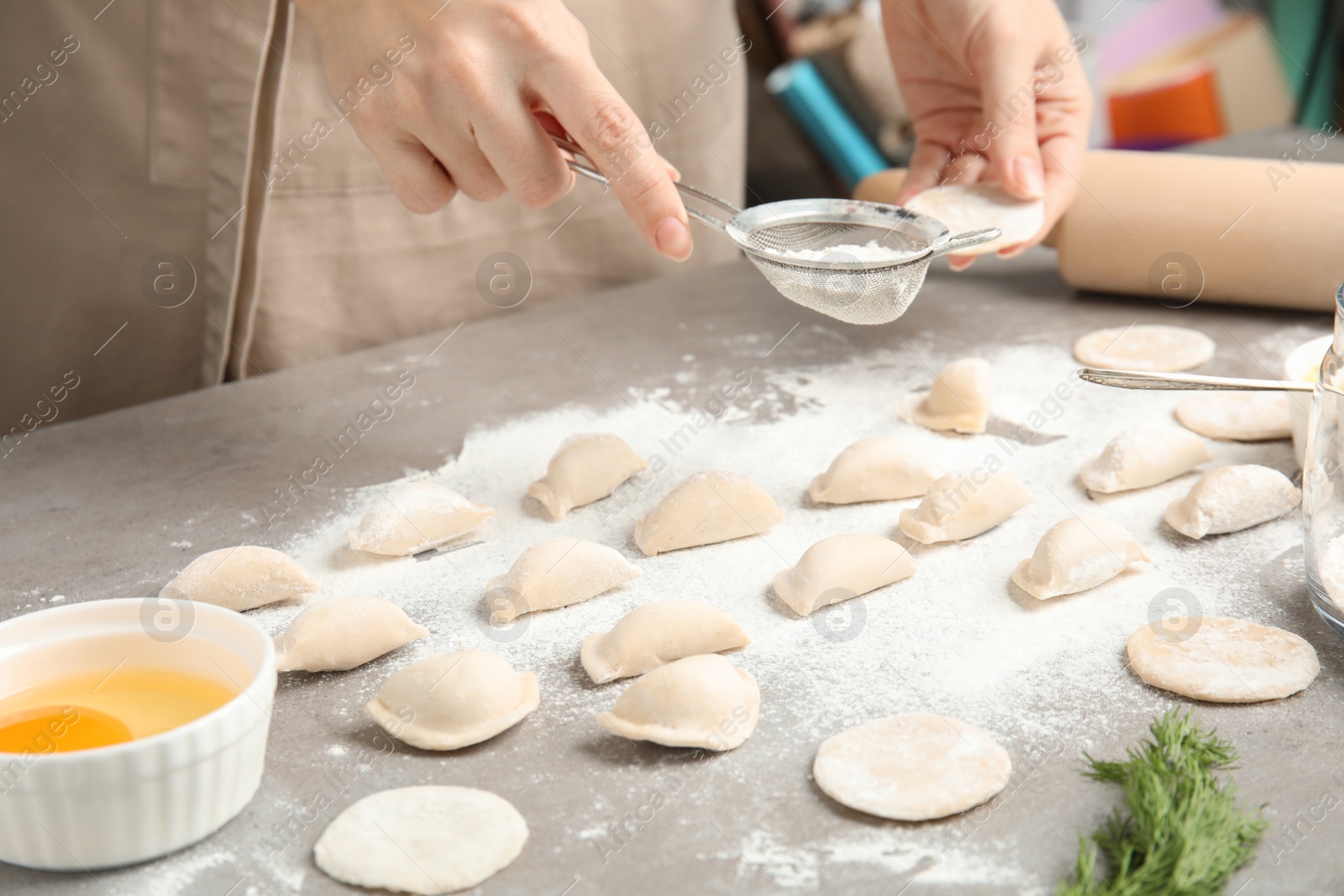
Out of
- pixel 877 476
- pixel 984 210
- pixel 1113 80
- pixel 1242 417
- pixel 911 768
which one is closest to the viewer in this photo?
pixel 911 768

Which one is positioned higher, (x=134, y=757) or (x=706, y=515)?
(x=134, y=757)

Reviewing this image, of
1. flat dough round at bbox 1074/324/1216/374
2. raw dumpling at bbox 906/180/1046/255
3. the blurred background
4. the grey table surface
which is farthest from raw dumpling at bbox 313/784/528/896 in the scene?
the blurred background

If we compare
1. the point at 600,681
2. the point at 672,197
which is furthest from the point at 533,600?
the point at 672,197

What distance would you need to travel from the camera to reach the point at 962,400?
165 cm

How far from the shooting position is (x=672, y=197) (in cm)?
135

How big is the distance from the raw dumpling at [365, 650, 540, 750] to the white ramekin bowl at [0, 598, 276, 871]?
127mm

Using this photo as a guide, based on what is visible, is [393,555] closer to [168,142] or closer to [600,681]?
[600,681]

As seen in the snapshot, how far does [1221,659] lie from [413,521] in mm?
898

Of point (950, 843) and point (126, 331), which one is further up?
point (126, 331)

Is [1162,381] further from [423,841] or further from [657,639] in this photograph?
[423,841]

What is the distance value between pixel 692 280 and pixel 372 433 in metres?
0.85

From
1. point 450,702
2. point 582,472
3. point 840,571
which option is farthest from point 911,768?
point 582,472

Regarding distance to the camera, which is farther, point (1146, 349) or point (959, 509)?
point (1146, 349)

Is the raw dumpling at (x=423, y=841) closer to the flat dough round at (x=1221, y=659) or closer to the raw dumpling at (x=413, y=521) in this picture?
the raw dumpling at (x=413, y=521)
